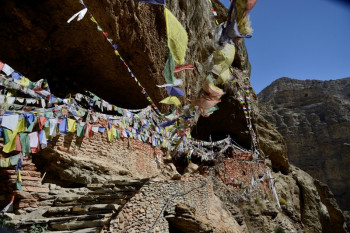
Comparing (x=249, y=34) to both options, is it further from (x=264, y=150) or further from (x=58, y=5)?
(x=264, y=150)

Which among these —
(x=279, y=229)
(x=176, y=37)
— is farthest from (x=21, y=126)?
(x=279, y=229)

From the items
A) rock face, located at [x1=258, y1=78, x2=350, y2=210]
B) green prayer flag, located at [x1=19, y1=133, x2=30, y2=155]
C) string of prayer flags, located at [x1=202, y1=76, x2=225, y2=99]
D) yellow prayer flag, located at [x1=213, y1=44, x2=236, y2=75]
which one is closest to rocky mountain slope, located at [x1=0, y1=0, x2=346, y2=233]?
yellow prayer flag, located at [x1=213, y1=44, x2=236, y2=75]

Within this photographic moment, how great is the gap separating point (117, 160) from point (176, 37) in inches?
207

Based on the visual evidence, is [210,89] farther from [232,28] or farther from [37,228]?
[37,228]

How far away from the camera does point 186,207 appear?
23.9ft

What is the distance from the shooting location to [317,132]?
5122 cm

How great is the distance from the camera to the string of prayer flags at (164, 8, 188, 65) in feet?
16.6

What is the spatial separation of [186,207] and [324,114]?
5749cm

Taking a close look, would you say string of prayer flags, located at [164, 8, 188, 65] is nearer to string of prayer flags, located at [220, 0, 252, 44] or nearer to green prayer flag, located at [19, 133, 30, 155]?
string of prayer flags, located at [220, 0, 252, 44]

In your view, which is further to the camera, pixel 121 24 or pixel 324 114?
pixel 324 114

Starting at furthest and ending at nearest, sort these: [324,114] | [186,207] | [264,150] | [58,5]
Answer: [324,114], [264,150], [58,5], [186,207]

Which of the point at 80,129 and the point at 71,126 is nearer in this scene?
the point at 71,126

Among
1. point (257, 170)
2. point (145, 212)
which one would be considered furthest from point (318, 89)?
point (145, 212)

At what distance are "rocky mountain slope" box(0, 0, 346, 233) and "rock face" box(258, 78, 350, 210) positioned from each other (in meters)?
35.3
